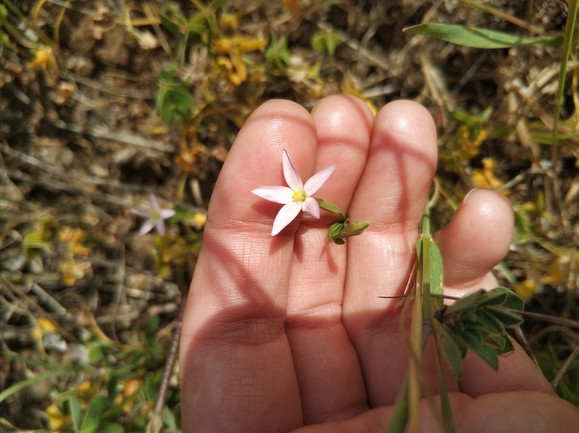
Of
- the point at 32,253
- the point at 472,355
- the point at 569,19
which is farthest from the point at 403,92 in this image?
the point at 32,253

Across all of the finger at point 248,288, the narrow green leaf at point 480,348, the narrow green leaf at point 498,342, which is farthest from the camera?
the finger at point 248,288

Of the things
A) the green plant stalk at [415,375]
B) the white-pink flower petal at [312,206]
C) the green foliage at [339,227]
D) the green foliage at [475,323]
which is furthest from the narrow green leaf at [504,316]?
the white-pink flower petal at [312,206]

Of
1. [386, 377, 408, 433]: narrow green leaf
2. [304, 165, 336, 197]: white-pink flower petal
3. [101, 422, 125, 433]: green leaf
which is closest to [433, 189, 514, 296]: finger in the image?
[304, 165, 336, 197]: white-pink flower petal

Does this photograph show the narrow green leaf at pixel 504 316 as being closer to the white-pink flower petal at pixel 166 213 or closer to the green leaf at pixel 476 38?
the green leaf at pixel 476 38

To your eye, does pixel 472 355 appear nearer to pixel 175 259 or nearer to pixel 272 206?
pixel 272 206

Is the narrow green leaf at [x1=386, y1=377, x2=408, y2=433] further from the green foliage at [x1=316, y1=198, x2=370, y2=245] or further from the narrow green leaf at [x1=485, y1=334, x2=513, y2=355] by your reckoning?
the green foliage at [x1=316, y1=198, x2=370, y2=245]

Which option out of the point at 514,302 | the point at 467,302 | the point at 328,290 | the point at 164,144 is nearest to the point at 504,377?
the point at 514,302
